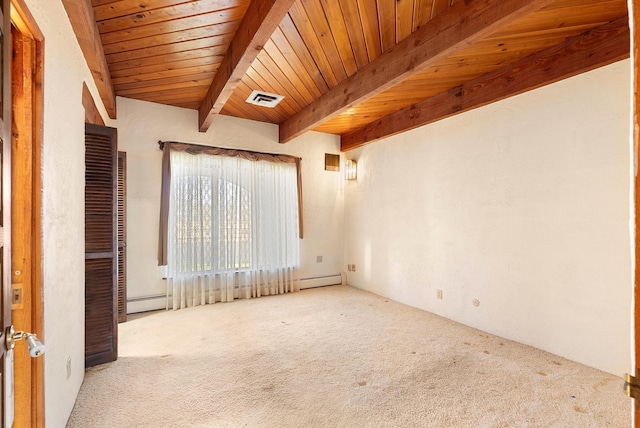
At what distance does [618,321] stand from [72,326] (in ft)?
12.4

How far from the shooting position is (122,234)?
3.39m

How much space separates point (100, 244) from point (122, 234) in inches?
44.1

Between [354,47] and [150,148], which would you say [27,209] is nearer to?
[354,47]

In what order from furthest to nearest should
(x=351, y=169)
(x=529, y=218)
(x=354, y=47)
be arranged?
(x=351, y=169)
(x=529, y=218)
(x=354, y=47)

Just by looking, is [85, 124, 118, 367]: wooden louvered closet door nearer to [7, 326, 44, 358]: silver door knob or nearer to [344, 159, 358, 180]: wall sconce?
[7, 326, 44, 358]: silver door knob

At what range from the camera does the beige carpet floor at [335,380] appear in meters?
1.84

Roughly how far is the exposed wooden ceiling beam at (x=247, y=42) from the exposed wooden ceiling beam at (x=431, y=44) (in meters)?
1.07

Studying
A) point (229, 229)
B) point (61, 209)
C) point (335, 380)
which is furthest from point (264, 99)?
point (335, 380)

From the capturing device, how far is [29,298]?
1307 millimetres

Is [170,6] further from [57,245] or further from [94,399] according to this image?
[94,399]

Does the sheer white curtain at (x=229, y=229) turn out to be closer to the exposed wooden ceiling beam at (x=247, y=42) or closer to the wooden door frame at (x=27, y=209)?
the exposed wooden ceiling beam at (x=247, y=42)

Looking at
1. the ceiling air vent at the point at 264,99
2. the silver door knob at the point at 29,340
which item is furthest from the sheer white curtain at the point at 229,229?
the silver door knob at the point at 29,340

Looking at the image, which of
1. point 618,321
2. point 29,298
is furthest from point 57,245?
point 618,321

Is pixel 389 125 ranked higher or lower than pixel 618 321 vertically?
higher
